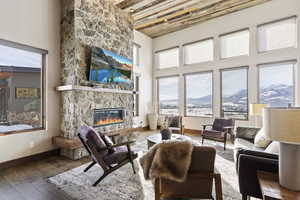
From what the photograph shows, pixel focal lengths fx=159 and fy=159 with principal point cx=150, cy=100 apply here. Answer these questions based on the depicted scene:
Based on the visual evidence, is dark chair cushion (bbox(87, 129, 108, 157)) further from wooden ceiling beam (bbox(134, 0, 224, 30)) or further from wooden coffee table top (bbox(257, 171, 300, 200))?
wooden ceiling beam (bbox(134, 0, 224, 30))

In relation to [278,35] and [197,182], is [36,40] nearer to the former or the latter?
[197,182]

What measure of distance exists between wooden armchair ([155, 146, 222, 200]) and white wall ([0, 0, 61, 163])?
3.16 metres

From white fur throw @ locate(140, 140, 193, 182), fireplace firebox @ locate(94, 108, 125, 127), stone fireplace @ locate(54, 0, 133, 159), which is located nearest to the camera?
white fur throw @ locate(140, 140, 193, 182)

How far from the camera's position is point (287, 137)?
114 centimetres

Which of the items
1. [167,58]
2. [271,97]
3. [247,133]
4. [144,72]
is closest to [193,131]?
[271,97]

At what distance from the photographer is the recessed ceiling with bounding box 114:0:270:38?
4.74 meters

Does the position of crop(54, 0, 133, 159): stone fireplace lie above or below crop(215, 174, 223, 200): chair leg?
above

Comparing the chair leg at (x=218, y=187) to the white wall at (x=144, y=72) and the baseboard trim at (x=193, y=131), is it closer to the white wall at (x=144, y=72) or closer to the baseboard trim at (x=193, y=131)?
the baseboard trim at (x=193, y=131)

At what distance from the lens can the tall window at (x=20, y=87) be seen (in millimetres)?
3154

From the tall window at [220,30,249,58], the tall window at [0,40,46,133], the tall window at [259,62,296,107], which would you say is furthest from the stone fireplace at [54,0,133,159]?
the tall window at [259,62,296,107]

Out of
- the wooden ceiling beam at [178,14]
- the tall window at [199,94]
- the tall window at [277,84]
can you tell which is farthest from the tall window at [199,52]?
the tall window at [277,84]

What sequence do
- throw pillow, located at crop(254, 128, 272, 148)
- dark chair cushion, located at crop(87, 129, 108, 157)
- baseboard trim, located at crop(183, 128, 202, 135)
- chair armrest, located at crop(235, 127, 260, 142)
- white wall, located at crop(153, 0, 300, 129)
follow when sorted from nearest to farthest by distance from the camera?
dark chair cushion, located at crop(87, 129, 108, 157) < throw pillow, located at crop(254, 128, 272, 148) < chair armrest, located at crop(235, 127, 260, 142) < white wall, located at crop(153, 0, 300, 129) < baseboard trim, located at crop(183, 128, 202, 135)

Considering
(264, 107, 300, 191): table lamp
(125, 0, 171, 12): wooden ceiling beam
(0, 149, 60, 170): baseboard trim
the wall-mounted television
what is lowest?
(0, 149, 60, 170): baseboard trim

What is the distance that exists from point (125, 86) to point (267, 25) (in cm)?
488
